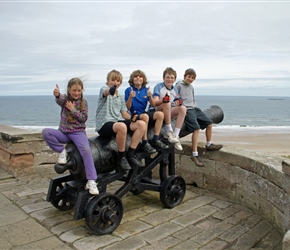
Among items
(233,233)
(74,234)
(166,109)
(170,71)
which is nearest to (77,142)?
(74,234)

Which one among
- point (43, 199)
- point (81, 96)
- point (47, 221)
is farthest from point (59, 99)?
point (43, 199)

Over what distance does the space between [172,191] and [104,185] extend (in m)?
1.03

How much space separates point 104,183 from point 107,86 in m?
1.14

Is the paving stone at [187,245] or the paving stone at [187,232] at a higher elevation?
the paving stone at [187,232]

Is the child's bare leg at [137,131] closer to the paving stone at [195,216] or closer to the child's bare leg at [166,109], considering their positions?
the child's bare leg at [166,109]

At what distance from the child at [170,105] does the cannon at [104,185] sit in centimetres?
15

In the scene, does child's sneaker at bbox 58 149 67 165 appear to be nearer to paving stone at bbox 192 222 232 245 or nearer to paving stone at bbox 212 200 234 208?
paving stone at bbox 192 222 232 245

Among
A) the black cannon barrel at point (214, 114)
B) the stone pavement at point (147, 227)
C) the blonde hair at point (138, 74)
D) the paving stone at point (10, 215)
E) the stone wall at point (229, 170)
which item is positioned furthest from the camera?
the black cannon barrel at point (214, 114)

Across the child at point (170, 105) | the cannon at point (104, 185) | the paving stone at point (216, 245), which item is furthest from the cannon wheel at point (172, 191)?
the paving stone at point (216, 245)

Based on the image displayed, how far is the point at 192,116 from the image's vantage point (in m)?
4.77

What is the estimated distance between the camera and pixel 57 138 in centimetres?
345

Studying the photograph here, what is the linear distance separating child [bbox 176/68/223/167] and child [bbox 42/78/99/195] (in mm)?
1814

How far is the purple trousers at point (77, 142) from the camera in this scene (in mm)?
3391

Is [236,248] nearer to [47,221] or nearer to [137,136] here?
[137,136]
